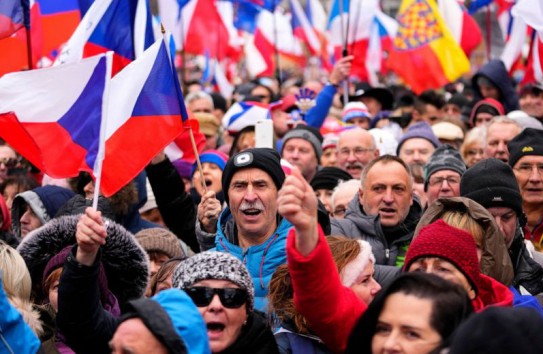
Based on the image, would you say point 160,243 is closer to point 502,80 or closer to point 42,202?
point 42,202

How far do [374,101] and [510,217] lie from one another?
6635 millimetres

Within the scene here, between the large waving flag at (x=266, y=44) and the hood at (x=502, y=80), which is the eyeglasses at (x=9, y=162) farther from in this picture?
the large waving flag at (x=266, y=44)

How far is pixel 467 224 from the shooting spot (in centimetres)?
543

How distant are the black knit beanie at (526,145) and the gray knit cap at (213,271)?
316 centimetres

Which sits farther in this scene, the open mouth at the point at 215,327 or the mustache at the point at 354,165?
the mustache at the point at 354,165

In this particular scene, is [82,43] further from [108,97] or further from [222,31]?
[222,31]

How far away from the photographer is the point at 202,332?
4020 mm

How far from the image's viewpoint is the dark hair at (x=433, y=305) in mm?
3922

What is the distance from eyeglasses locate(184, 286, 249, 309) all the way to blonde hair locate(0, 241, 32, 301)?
0.99 m

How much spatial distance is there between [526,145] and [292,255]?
3551mm

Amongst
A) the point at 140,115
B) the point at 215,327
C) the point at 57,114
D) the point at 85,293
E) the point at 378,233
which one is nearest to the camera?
the point at 215,327

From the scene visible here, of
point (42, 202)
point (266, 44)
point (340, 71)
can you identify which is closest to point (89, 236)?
point (42, 202)

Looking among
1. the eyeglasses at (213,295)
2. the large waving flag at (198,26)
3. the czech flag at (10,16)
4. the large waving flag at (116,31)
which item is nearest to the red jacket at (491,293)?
the eyeglasses at (213,295)

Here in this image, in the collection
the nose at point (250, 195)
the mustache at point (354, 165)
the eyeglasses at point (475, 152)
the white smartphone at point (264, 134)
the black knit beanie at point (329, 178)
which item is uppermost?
the nose at point (250, 195)
